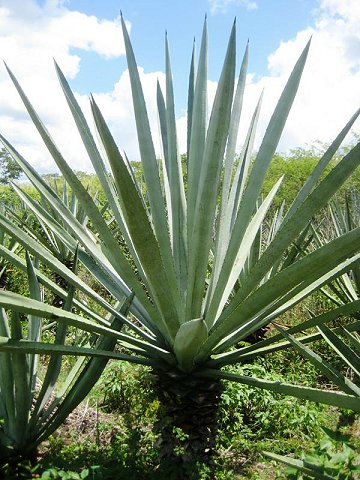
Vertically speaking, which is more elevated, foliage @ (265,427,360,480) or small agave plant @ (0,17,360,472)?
small agave plant @ (0,17,360,472)

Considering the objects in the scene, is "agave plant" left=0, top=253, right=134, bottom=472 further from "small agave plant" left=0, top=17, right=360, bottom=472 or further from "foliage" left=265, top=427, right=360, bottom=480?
"foliage" left=265, top=427, right=360, bottom=480

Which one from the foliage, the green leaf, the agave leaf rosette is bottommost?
the foliage

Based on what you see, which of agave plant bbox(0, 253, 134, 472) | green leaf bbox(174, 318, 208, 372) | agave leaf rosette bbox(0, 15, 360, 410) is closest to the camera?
agave leaf rosette bbox(0, 15, 360, 410)

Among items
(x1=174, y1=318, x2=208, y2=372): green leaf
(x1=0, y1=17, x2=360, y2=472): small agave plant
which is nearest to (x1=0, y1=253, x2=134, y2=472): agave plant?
(x1=0, y1=17, x2=360, y2=472): small agave plant

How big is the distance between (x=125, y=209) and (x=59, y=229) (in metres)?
0.93

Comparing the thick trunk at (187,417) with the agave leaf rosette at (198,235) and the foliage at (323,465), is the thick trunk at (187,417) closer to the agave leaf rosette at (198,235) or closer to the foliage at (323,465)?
the agave leaf rosette at (198,235)

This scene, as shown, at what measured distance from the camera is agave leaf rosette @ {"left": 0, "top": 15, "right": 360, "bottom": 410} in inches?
56.5

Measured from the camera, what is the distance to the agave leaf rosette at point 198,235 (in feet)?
4.71

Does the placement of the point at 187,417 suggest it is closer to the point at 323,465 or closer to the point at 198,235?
the point at 323,465

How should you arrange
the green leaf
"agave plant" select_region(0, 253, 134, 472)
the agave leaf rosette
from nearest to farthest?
the agave leaf rosette → the green leaf → "agave plant" select_region(0, 253, 134, 472)

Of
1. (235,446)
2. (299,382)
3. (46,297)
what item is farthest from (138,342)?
(46,297)

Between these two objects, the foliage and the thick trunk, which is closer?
the foliage

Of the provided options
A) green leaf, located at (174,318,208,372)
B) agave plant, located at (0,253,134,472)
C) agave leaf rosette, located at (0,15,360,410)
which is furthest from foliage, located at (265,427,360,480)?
agave plant, located at (0,253,134,472)

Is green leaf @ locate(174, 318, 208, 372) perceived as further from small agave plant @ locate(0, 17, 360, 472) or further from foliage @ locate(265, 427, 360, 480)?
foliage @ locate(265, 427, 360, 480)
